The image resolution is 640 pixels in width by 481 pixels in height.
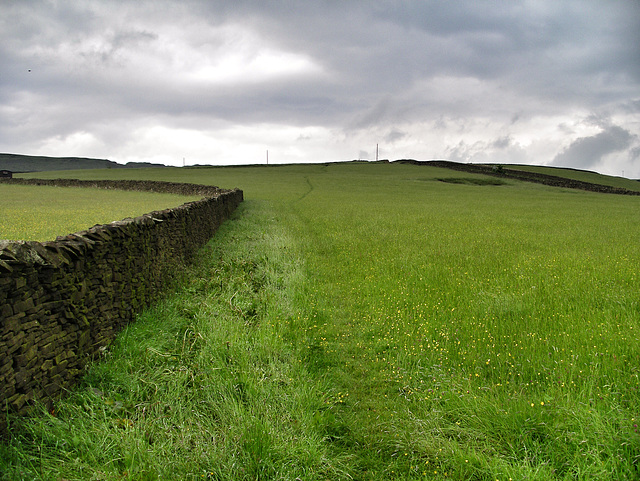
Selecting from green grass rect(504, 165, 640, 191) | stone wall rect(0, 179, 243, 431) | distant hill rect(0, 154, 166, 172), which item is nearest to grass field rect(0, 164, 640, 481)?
stone wall rect(0, 179, 243, 431)

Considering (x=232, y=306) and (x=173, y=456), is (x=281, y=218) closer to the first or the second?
(x=232, y=306)

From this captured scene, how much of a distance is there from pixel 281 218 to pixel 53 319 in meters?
16.8

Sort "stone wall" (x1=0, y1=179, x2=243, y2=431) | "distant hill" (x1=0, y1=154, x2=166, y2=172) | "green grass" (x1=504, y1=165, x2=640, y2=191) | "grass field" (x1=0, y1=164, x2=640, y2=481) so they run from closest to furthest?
"grass field" (x1=0, y1=164, x2=640, y2=481), "stone wall" (x1=0, y1=179, x2=243, y2=431), "green grass" (x1=504, y1=165, x2=640, y2=191), "distant hill" (x1=0, y1=154, x2=166, y2=172)

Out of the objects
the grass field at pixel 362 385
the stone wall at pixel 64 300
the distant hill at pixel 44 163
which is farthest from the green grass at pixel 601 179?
the distant hill at pixel 44 163

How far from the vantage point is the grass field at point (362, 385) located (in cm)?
335

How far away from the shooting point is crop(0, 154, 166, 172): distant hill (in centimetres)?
12911

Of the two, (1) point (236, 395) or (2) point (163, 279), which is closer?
(1) point (236, 395)

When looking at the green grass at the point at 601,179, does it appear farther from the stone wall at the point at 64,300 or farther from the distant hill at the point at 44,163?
the distant hill at the point at 44,163

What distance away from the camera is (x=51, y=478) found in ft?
10.0

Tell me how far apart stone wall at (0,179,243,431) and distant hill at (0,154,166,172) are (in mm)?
147638

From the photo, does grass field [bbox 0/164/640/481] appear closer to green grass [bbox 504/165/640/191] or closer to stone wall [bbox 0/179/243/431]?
stone wall [bbox 0/179/243/431]

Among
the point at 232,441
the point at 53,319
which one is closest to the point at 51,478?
the point at 232,441

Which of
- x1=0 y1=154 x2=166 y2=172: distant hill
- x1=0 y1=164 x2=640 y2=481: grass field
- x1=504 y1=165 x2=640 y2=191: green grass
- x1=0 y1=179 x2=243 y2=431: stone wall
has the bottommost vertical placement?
x1=0 y1=164 x2=640 y2=481: grass field

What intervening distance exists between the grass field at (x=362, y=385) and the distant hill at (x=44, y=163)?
5854 inches
